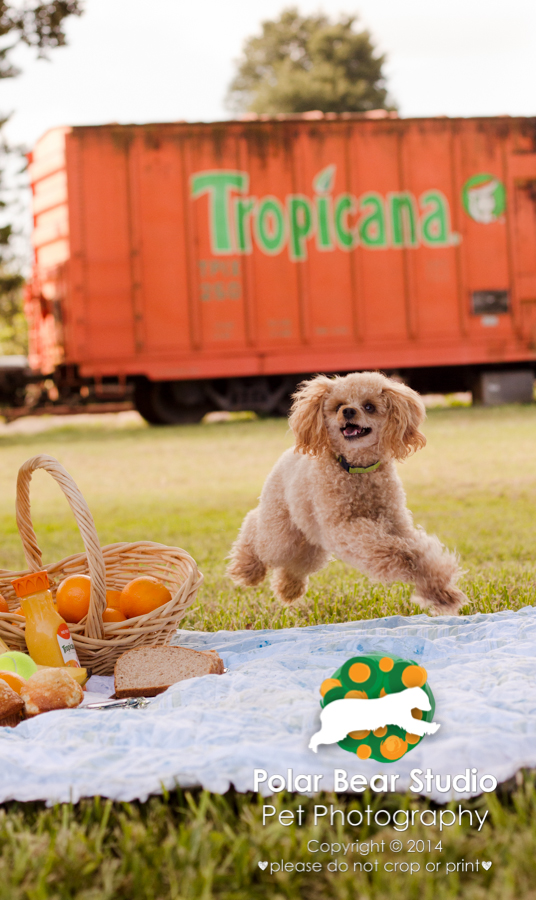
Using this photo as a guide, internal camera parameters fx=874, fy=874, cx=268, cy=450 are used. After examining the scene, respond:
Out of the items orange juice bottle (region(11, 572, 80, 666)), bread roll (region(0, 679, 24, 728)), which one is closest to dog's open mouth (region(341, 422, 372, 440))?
orange juice bottle (region(11, 572, 80, 666))

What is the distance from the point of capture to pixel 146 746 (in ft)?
6.37

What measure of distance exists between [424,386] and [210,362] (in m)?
3.30

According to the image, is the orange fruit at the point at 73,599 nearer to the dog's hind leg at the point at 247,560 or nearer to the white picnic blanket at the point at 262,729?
the white picnic blanket at the point at 262,729

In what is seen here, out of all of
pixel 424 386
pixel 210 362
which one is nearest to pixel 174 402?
pixel 210 362

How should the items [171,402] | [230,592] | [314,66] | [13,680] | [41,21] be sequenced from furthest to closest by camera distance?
[314,66] → [171,402] → [41,21] → [230,592] → [13,680]

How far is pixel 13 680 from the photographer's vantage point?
91.4 inches

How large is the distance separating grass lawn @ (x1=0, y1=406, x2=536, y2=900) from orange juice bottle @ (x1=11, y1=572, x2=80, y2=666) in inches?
29.1

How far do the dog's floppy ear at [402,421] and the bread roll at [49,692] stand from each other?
1268 mm

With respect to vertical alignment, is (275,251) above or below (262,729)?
above

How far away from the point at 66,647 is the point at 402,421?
126 centimetres

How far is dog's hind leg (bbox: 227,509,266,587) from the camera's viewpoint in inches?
136

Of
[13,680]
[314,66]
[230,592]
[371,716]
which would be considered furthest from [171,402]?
[314,66]

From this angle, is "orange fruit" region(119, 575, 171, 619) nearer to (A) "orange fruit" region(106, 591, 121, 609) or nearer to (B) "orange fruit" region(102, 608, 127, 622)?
(B) "orange fruit" region(102, 608, 127, 622)

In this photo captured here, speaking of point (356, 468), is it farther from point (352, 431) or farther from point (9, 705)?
point (9, 705)
